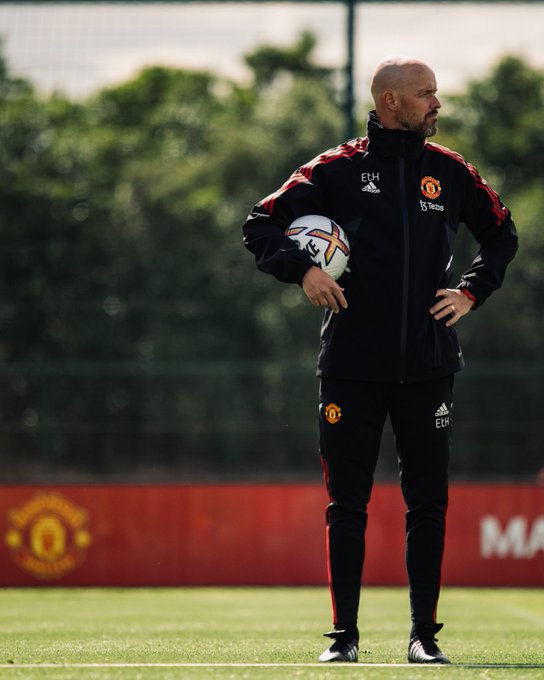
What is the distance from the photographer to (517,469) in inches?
710

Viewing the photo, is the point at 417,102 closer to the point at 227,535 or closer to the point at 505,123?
the point at 227,535

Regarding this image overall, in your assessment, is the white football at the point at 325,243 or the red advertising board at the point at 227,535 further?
the red advertising board at the point at 227,535

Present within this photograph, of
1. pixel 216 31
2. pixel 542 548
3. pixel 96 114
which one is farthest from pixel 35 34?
pixel 96 114

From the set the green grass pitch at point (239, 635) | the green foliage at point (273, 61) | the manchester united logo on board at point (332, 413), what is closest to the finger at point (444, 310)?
the manchester united logo on board at point (332, 413)

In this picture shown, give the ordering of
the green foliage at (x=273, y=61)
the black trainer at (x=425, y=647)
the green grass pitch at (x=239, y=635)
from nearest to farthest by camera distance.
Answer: the green grass pitch at (x=239, y=635) → the black trainer at (x=425, y=647) → the green foliage at (x=273, y=61)

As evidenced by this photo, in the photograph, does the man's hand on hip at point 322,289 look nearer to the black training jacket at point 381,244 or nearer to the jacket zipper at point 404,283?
the black training jacket at point 381,244

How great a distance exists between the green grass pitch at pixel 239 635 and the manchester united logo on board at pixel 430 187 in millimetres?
1553

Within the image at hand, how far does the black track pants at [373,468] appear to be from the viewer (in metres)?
4.46

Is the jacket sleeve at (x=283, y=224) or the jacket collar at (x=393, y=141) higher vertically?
the jacket collar at (x=393, y=141)

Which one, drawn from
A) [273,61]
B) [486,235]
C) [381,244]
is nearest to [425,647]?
[381,244]

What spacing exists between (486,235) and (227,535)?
921 cm

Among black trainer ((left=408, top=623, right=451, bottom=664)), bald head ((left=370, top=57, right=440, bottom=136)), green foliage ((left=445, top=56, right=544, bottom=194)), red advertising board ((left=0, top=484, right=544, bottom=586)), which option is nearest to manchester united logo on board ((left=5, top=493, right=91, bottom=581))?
red advertising board ((left=0, top=484, right=544, bottom=586))

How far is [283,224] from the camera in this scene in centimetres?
463

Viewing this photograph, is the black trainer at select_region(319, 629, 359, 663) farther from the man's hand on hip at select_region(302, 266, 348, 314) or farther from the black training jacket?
the man's hand on hip at select_region(302, 266, 348, 314)
